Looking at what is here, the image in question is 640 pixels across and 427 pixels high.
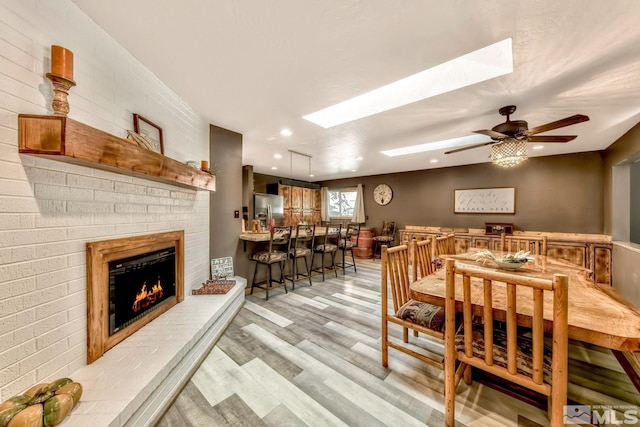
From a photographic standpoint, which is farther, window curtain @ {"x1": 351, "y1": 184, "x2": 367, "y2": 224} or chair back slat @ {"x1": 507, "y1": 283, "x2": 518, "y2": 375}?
window curtain @ {"x1": 351, "y1": 184, "x2": 367, "y2": 224}

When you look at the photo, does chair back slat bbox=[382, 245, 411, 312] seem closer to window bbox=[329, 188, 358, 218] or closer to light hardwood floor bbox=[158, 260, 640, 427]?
light hardwood floor bbox=[158, 260, 640, 427]

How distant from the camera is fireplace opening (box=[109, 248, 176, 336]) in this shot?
164 centimetres

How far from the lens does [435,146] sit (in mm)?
4016

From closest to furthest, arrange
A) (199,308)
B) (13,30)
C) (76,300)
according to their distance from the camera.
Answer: (13,30)
(76,300)
(199,308)

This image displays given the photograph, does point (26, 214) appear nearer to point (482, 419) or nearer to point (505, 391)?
point (482, 419)

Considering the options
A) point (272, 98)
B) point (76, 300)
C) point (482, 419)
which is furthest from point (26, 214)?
point (482, 419)

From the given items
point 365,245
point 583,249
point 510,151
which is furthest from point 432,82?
point 365,245

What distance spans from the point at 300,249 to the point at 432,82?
2.92 m

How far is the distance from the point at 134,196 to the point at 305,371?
1.91 metres

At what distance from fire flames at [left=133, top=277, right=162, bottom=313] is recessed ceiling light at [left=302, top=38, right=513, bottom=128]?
2284 millimetres

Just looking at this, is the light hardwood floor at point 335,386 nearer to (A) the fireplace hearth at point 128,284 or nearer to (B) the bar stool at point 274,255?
(A) the fireplace hearth at point 128,284

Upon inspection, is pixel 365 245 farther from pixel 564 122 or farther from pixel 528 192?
pixel 564 122

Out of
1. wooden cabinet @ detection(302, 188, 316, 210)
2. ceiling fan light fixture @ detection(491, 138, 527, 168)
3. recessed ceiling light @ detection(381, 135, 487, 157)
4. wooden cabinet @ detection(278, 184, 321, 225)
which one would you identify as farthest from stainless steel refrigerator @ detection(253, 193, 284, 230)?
ceiling fan light fixture @ detection(491, 138, 527, 168)

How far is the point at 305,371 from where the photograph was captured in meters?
1.80
